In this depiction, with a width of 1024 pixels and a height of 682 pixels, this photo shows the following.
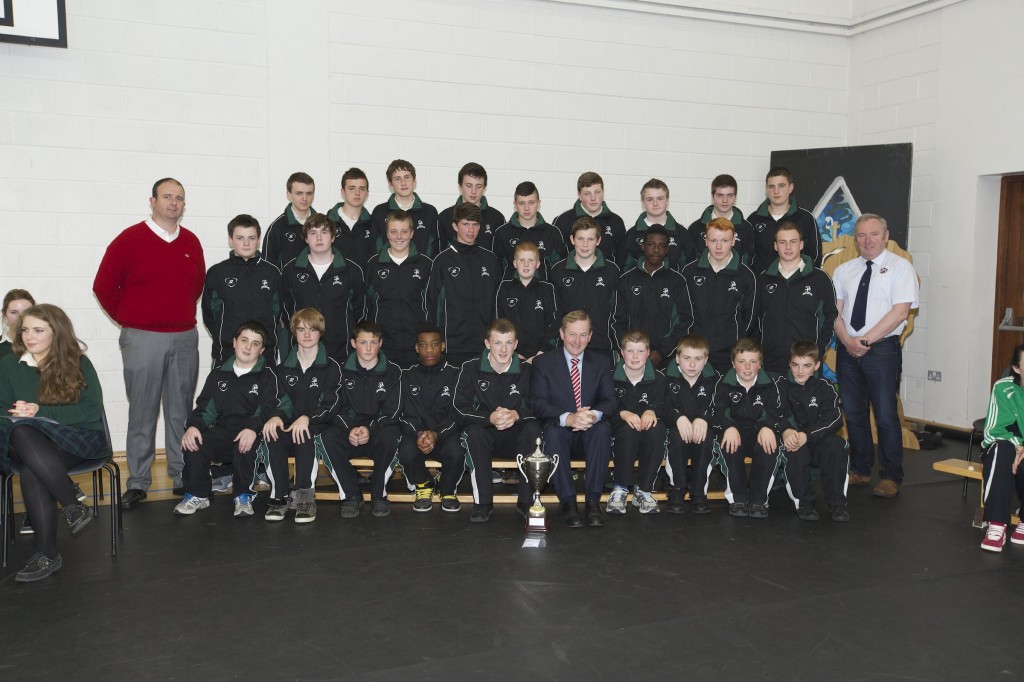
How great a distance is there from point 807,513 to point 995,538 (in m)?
0.89

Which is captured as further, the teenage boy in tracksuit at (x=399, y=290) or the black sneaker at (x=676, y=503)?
the teenage boy in tracksuit at (x=399, y=290)

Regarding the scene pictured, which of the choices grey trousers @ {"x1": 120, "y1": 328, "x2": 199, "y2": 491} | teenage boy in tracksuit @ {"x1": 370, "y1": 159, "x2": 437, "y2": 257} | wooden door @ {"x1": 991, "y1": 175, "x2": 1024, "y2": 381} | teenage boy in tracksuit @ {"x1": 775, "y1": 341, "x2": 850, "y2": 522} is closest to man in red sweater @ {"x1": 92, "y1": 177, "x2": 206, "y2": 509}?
grey trousers @ {"x1": 120, "y1": 328, "x2": 199, "y2": 491}

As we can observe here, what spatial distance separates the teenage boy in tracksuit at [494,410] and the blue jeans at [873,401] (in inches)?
82.4

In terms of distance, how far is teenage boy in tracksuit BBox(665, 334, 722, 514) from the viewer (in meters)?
4.67

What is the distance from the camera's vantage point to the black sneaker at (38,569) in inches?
138

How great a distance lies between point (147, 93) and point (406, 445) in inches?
123

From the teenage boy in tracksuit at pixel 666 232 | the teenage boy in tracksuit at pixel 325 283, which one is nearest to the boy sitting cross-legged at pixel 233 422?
the teenage boy in tracksuit at pixel 325 283

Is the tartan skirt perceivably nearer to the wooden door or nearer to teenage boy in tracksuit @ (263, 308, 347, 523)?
teenage boy in tracksuit @ (263, 308, 347, 523)

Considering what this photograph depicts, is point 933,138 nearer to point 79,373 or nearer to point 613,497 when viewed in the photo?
point 613,497

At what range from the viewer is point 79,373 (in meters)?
3.84

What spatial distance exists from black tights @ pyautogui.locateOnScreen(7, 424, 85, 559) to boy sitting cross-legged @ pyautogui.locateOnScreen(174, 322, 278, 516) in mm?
886

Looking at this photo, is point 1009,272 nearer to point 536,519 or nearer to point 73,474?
point 536,519

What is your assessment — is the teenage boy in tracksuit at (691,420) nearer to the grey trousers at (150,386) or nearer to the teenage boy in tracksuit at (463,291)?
the teenage boy in tracksuit at (463,291)

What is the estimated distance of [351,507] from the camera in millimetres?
4559
